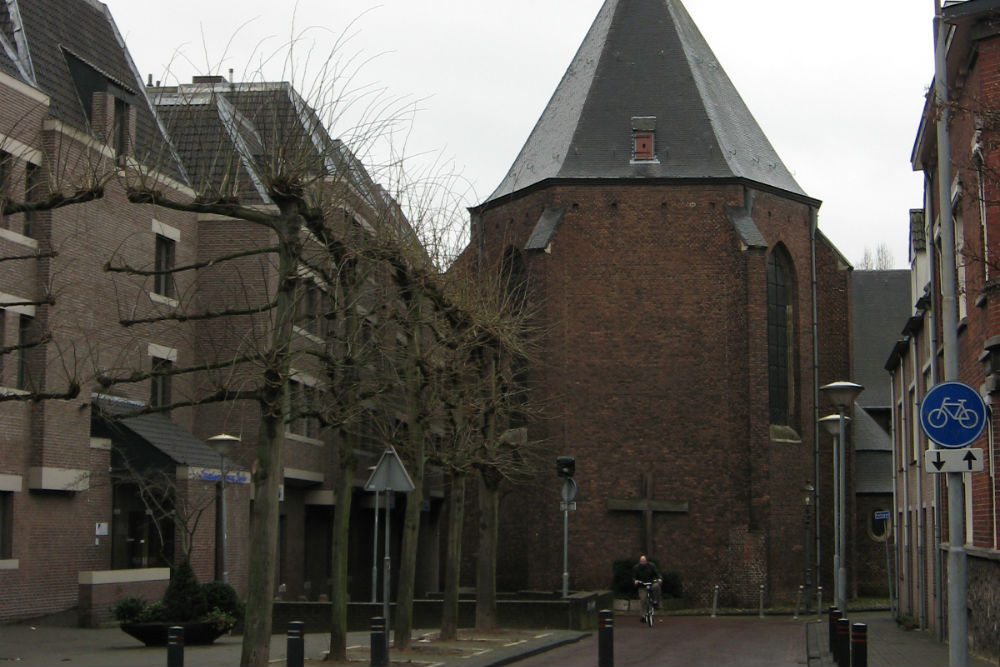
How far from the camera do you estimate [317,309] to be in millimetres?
34250

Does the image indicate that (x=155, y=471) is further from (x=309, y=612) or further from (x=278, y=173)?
(x=278, y=173)

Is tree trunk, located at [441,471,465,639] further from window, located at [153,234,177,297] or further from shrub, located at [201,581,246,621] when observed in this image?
window, located at [153,234,177,297]

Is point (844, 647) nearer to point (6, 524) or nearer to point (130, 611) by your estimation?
point (130, 611)

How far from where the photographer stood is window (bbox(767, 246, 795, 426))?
40000mm

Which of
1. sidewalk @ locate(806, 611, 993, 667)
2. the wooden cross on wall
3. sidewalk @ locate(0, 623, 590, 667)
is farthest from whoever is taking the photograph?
the wooden cross on wall

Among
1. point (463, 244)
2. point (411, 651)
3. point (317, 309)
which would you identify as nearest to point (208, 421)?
point (317, 309)

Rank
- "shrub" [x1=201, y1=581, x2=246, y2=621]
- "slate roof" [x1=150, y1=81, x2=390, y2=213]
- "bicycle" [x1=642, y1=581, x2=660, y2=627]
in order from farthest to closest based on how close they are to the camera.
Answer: "bicycle" [x1=642, y1=581, x2=660, y2=627] → "shrub" [x1=201, y1=581, x2=246, y2=621] → "slate roof" [x1=150, y1=81, x2=390, y2=213]

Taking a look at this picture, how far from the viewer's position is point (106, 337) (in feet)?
87.1

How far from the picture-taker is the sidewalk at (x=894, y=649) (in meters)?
17.7

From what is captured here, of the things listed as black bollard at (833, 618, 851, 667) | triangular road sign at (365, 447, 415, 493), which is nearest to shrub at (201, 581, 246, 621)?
triangular road sign at (365, 447, 415, 493)

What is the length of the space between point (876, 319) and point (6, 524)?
36.7 meters

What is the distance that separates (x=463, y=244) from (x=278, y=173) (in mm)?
7799

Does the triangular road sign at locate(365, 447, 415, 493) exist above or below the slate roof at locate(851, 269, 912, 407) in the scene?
below

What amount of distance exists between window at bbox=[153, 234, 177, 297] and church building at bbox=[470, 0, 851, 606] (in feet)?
36.1
